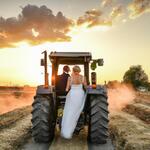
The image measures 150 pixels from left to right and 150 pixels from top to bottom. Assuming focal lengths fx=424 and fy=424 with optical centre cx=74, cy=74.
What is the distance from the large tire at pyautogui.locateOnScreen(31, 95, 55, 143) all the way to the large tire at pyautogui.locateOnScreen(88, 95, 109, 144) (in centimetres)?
135

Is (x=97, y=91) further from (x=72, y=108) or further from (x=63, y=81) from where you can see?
(x=63, y=81)

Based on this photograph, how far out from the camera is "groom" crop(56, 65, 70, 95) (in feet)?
48.1

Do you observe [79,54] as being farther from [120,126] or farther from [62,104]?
[120,126]

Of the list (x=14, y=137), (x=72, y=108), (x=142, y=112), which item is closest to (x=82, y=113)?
(x=72, y=108)

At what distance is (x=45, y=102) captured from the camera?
44.4 ft

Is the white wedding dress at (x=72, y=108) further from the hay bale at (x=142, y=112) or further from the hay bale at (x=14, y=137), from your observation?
the hay bale at (x=142, y=112)

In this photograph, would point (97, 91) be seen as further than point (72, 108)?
No

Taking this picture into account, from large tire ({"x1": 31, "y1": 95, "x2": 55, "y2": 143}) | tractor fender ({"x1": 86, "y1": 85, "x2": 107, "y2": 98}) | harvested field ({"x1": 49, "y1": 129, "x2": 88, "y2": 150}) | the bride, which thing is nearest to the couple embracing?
the bride

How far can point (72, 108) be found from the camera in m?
14.0

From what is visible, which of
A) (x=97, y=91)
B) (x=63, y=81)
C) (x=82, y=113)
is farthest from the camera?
(x=63, y=81)

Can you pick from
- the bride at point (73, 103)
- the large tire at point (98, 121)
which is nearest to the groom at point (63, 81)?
the bride at point (73, 103)

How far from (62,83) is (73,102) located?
3.36 feet

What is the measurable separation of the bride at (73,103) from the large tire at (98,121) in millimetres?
573

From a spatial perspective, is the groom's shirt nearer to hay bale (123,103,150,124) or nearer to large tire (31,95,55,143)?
large tire (31,95,55,143)
